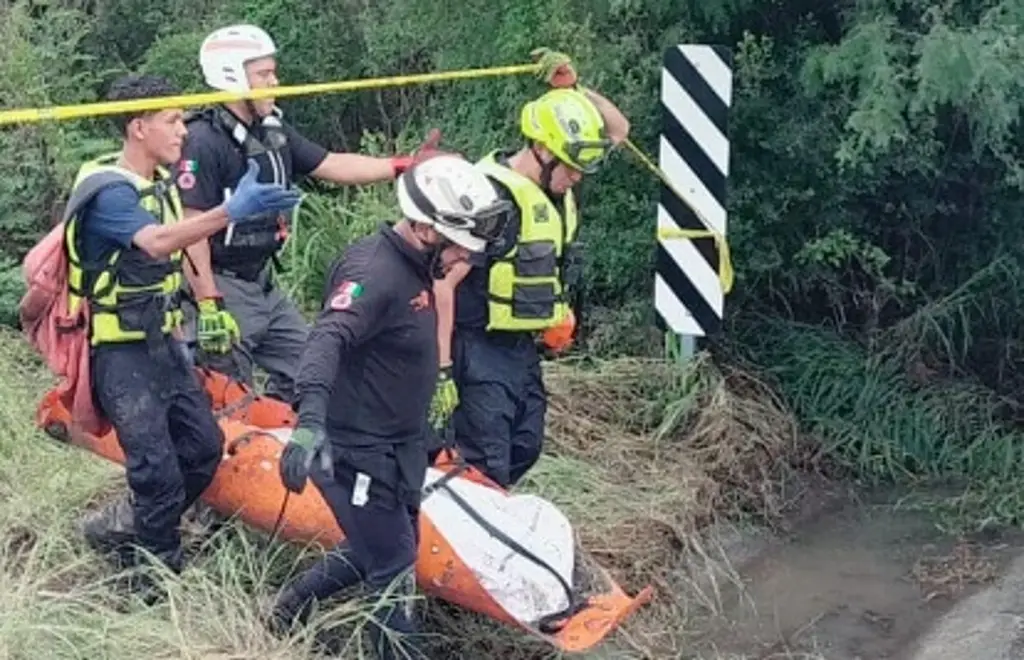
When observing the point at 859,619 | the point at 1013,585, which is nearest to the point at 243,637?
the point at 859,619

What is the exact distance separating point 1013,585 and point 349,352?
2620mm

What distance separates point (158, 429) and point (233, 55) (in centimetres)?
155

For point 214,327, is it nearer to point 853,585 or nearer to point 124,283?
point 124,283

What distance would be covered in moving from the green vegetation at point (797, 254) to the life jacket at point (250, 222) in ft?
2.91

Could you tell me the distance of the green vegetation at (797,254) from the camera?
6.51m

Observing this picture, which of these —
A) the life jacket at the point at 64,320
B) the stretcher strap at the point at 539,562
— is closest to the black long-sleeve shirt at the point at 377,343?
the stretcher strap at the point at 539,562

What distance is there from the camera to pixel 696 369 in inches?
283

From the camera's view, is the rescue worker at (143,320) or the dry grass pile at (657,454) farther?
the dry grass pile at (657,454)

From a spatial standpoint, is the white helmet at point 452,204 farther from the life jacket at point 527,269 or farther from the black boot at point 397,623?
the black boot at point 397,623

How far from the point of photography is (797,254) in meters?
7.38

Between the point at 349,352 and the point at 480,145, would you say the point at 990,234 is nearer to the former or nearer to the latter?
the point at 480,145

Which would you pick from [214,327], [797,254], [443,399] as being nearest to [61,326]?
[214,327]

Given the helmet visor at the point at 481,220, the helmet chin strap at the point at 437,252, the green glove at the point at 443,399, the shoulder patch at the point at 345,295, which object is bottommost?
the green glove at the point at 443,399

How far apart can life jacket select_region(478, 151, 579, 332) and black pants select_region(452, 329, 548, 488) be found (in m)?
0.10
